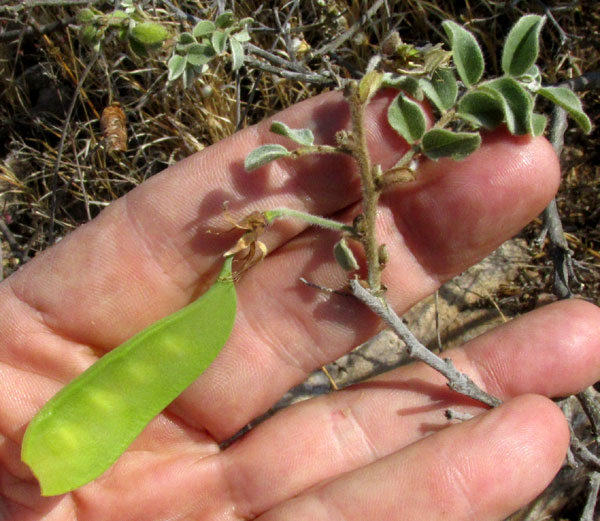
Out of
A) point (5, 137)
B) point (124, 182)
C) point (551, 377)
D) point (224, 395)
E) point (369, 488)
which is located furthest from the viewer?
point (5, 137)

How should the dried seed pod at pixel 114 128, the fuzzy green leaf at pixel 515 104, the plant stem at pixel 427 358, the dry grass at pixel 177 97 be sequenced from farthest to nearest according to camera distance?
the dried seed pod at pixel 114 128 < the dry grass at pixel 177 97 < the plant stem at pixel 427 358 < the fuzzy green leaf at pixel 515 104

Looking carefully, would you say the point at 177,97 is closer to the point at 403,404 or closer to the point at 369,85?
the point at 369,85

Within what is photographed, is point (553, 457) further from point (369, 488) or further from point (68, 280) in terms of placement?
point (68, 280)

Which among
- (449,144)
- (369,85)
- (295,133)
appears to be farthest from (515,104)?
(295,133)

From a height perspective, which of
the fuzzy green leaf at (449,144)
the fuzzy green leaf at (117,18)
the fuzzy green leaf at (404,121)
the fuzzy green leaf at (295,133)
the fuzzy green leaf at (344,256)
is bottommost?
the fuzzy green leaf at (344,256)

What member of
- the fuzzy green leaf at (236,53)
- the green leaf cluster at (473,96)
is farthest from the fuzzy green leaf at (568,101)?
the fuzzy green leaf at (236,53)

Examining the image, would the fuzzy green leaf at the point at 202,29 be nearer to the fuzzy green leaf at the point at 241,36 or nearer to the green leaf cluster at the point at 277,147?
the fuzzy green leaf at the point at 241,36

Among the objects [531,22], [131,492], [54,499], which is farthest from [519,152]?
[54,499]
